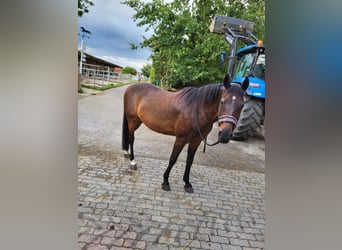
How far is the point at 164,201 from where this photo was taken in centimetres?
189

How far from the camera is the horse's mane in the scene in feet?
5.83

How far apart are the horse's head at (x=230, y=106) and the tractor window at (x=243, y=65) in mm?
2384

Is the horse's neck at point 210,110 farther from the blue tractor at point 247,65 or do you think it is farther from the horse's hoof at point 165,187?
the horse's hoof at point 165,187

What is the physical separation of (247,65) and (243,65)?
153 millimetres

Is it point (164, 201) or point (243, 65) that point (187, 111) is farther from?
point (243, 65)

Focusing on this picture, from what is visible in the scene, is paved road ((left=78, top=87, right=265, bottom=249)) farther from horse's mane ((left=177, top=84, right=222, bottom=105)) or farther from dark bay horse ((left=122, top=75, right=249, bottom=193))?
horse's mane ((left=177, top=84, right=222, bottom=105))

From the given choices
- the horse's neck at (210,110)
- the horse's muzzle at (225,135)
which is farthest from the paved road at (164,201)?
the horse's neck at (210,110)

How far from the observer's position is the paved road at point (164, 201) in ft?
4.65

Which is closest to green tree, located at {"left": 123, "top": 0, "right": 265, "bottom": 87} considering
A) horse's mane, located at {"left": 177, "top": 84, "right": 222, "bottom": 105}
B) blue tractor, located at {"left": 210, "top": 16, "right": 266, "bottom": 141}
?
blue tractor, located at {"left": 210, "top": 16, "right": 266, "bottom": 141}
